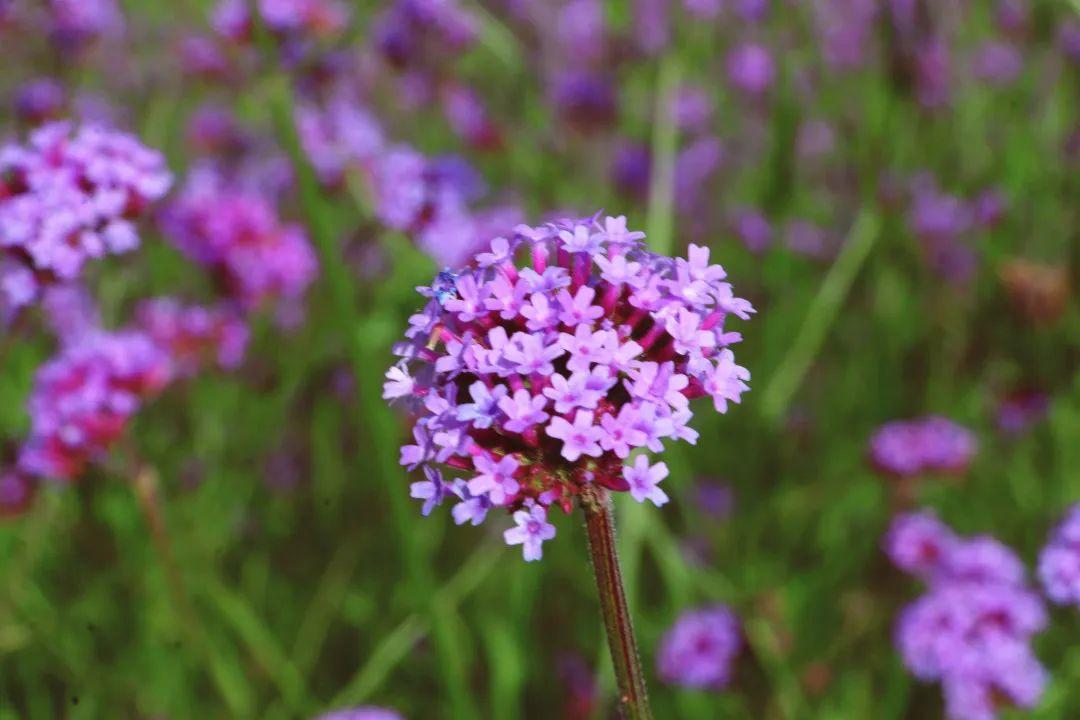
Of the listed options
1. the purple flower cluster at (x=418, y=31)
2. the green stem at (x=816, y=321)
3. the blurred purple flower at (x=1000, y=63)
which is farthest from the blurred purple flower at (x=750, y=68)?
the green stem at (x=816, y=321)

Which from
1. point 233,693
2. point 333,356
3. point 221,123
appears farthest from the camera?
point 221,123

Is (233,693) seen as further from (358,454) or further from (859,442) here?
(859,442)

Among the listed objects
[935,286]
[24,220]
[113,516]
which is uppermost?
[935,286]

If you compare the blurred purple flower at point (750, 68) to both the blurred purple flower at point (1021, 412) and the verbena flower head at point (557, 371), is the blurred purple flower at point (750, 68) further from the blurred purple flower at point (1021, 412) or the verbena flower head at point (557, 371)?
the verbena flower head at point (557, 371)

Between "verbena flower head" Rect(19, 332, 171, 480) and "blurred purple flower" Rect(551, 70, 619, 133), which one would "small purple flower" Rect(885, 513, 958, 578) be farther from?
"blurred purple flower" Rect(551, 70, 619, 133)

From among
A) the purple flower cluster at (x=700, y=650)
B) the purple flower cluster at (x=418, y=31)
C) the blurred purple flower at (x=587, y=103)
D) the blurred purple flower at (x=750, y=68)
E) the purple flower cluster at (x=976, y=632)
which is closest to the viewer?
the purple flower cluster at (x=976, y=632)

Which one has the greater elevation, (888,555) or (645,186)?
(645,186)

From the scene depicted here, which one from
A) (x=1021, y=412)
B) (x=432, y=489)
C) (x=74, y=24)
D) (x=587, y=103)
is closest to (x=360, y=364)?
(x=432, y=489)

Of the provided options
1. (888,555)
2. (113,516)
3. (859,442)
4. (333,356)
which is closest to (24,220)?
(113,516)
